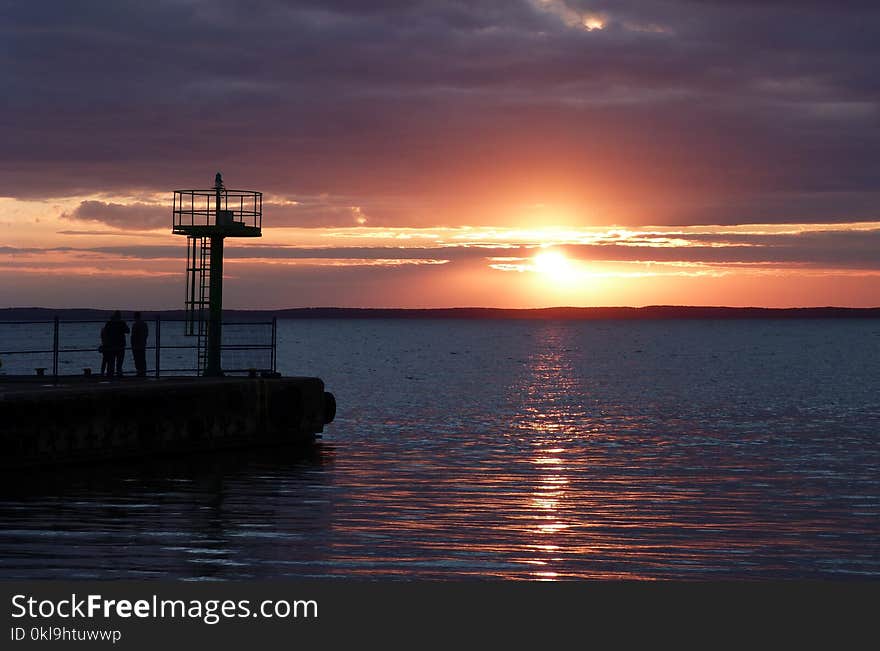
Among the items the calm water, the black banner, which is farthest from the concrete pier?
the black banner

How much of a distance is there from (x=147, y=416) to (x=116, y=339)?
18.9 feet

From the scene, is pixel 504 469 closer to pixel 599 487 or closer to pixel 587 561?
pixel 599 487

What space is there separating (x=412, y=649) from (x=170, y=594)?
3740 millimetres

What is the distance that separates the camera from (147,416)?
1140 inches

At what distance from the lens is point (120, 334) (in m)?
34.2

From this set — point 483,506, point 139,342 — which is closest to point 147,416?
point 139,342

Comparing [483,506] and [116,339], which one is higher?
[116,339]

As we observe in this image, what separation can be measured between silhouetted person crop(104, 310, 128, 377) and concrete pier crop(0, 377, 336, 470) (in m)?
1.39

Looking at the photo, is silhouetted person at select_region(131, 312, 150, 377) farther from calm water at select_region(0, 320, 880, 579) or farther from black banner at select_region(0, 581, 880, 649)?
black banner at select_region(0, 581, 880, 649)

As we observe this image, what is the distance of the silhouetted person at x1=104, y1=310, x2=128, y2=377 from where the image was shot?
33.3 meters

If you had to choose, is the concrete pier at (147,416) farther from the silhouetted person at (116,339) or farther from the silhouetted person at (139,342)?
the silhouetted person at (139,342)

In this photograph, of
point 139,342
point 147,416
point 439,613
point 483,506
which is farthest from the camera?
point 139,342

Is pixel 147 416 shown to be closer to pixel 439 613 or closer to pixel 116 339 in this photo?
pixel 116 339

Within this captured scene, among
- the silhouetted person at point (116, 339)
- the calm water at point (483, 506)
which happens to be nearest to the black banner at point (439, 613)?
the calm water at point (483, 506)
